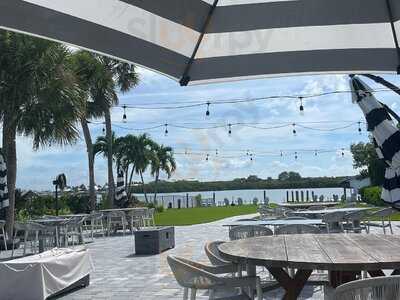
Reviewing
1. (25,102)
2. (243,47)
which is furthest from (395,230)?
(243,47)

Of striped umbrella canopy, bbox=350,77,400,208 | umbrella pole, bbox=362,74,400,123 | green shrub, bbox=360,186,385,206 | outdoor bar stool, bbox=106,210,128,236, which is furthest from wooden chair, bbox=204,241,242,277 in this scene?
green shrub, bbox=360,186,385,206

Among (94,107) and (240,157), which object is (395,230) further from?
(240,157)

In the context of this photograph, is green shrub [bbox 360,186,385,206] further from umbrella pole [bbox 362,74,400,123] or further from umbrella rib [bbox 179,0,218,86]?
umbrella rib [bbox 179,0,218,86]

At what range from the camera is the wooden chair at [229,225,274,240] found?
566 centimetres

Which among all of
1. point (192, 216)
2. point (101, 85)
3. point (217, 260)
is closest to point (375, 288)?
point (217, 260)

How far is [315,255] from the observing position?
3.18 m

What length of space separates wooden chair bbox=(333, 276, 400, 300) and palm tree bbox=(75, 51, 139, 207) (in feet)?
51.1

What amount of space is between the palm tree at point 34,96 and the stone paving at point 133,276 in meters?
2.64

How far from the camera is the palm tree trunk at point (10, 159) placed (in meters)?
11.0

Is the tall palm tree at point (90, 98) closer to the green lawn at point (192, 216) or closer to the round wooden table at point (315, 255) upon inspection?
the green lawn at point (192, 216)

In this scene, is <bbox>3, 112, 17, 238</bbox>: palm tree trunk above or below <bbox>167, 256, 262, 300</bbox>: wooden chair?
above

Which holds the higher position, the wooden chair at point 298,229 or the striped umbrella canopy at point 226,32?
the striped umbrella canopy at point 226,32

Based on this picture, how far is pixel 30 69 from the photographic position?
1072 centimetres

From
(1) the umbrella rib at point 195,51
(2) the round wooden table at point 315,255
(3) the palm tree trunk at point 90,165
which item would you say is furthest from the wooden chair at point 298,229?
(3) the palm tree trunk at point 90,165
